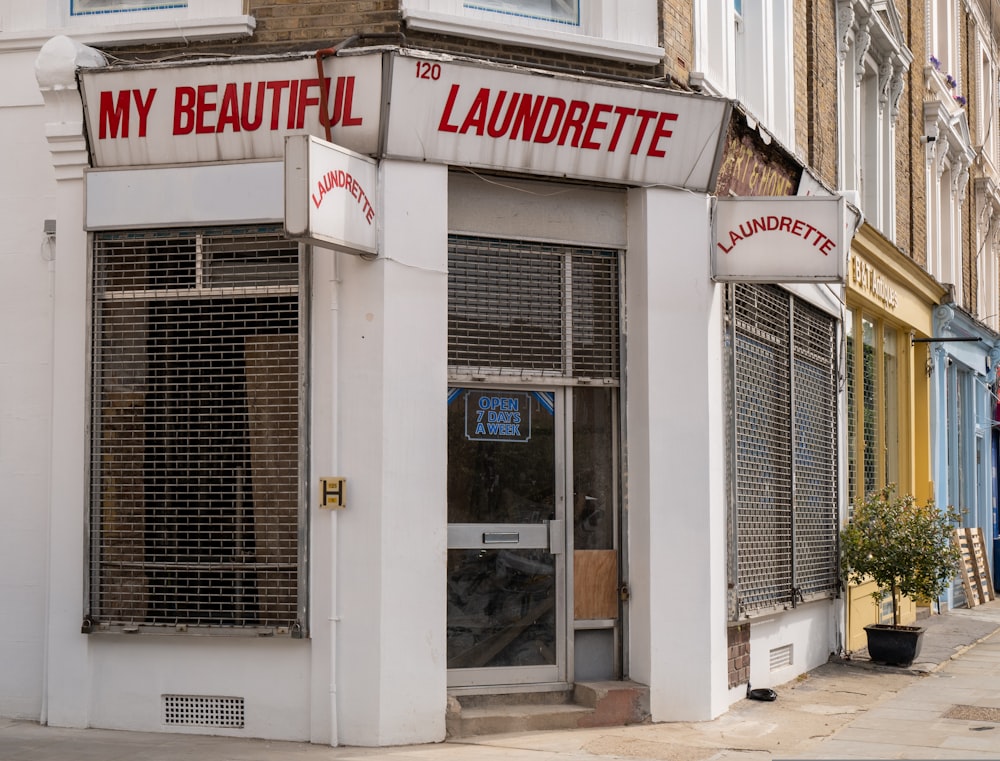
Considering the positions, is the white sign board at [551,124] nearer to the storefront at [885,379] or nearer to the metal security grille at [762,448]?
the metal security grille at [762,448]

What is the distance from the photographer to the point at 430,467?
9094mm

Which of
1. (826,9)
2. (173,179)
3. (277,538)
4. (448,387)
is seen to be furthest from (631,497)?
(826,9)

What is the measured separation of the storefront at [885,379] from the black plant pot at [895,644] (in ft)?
3.01

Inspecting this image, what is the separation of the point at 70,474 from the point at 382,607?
2449 mm

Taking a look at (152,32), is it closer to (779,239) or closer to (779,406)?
(779,239)

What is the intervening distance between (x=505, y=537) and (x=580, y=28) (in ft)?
12.4

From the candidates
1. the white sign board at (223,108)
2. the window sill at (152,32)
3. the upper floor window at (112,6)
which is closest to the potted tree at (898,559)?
the white sign board at (223,108)

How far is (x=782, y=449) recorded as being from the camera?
1234 cm

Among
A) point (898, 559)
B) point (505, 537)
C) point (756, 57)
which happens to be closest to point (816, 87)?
point (756, 57)

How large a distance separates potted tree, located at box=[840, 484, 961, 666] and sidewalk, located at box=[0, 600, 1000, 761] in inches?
61.6

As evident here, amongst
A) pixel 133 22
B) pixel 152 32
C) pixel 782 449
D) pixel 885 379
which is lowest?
pixel 782 449

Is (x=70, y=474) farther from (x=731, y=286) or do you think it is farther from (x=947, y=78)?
(x=947, y=78)

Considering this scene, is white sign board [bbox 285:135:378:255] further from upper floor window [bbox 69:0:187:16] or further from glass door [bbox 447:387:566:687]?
upper floor window [bbox 69:0:187:16]

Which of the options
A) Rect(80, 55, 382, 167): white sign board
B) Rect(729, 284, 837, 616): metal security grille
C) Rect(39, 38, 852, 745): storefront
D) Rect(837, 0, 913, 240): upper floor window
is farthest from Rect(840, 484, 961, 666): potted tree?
Rect(80, 55, 382, 167): white sign board
